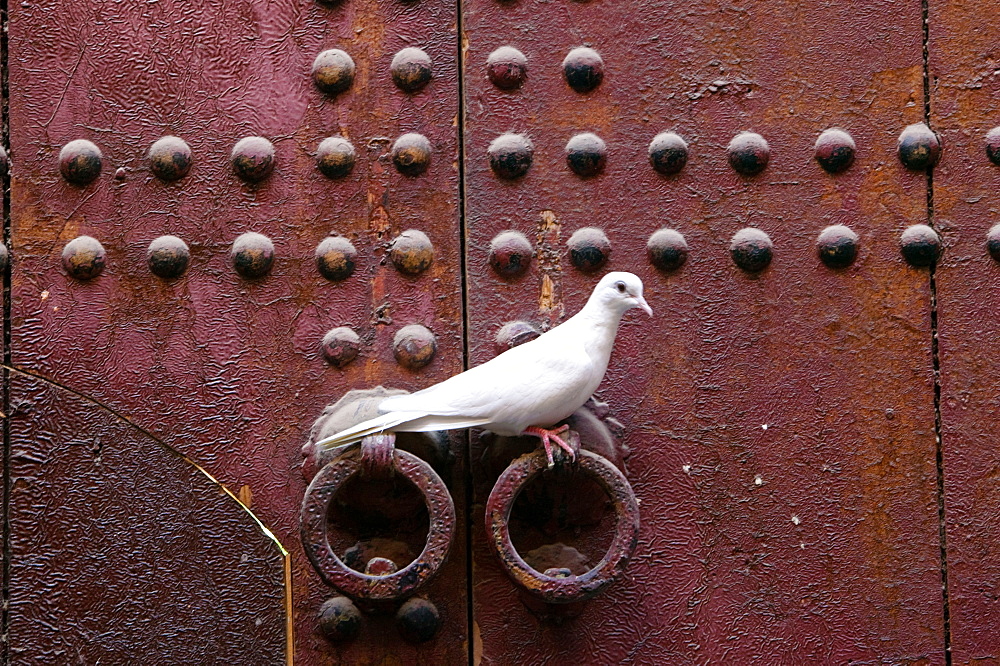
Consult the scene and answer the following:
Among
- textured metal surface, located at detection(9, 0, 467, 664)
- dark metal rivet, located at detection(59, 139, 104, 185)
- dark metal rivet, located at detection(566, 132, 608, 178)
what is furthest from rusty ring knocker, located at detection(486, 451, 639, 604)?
dark metal rivet, located at detection(59, 139, 104, 185)

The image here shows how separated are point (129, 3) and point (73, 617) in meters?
0.65

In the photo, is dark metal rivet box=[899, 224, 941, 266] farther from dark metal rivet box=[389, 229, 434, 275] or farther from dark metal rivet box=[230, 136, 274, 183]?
dark metal rivet box=[230, 136, 274, 183]

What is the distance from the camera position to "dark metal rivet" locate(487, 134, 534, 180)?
110 cm

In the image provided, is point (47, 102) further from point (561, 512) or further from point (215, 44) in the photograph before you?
point (561, 512)

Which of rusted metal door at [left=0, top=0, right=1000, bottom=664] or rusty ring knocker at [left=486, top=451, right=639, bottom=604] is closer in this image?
rusty ring knocker at [left=486, top=451, right=639, bottom=604]

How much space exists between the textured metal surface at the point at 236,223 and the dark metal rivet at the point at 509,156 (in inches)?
1.8

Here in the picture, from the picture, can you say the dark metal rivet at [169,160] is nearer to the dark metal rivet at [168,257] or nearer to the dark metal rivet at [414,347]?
the dark metal rivet at [168,257]

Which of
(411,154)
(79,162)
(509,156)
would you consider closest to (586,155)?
(509,156)

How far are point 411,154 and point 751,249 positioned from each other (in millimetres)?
373

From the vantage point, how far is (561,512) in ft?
3.43

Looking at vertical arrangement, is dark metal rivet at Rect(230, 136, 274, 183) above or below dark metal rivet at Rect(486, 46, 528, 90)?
below

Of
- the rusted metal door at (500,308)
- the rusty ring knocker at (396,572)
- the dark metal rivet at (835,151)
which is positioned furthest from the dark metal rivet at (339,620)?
the dark metal rivet at (835,151)

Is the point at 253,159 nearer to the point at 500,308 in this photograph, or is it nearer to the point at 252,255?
the point at 252,255

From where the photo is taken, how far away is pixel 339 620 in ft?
3.41
